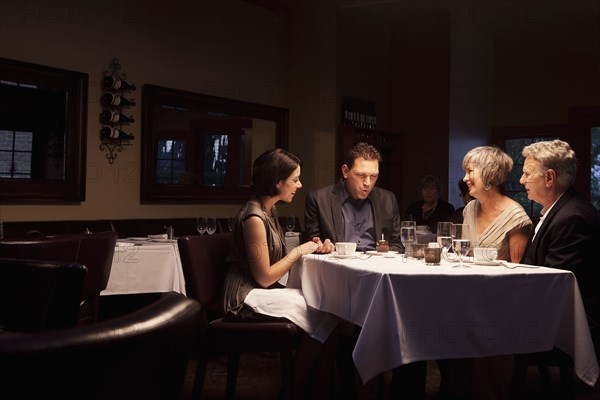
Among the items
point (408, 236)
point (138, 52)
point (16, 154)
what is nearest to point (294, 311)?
point (408, 236)

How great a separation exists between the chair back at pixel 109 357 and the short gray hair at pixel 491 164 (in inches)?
89.0

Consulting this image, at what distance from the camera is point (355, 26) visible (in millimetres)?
7535

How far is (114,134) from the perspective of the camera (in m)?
5.70

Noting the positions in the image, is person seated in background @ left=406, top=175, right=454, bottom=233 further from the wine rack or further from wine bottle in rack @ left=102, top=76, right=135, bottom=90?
wine bottle in rack @ left=102, top=76, right=135, bottom=90

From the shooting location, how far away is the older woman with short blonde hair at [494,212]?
2.98 m

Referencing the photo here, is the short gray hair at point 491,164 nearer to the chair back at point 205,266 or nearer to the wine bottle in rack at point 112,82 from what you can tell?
the chair back at point 205,266

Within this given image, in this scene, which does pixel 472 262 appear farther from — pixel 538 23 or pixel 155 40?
pixel 538 23

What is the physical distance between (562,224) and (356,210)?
4.38 feet

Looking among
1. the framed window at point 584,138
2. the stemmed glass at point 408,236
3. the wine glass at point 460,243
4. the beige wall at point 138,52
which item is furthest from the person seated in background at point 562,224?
the framed window at point 584,138

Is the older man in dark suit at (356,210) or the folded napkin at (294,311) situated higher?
the older man in dark suit at (356,210)

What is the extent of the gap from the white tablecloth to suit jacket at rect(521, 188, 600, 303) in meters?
2.41

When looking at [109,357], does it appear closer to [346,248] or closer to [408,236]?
[346,248]

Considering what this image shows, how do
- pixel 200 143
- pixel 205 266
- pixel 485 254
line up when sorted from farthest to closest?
pixel 200 143 → pixel 205 266 → pixel 485 254

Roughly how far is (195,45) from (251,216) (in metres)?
4.09
